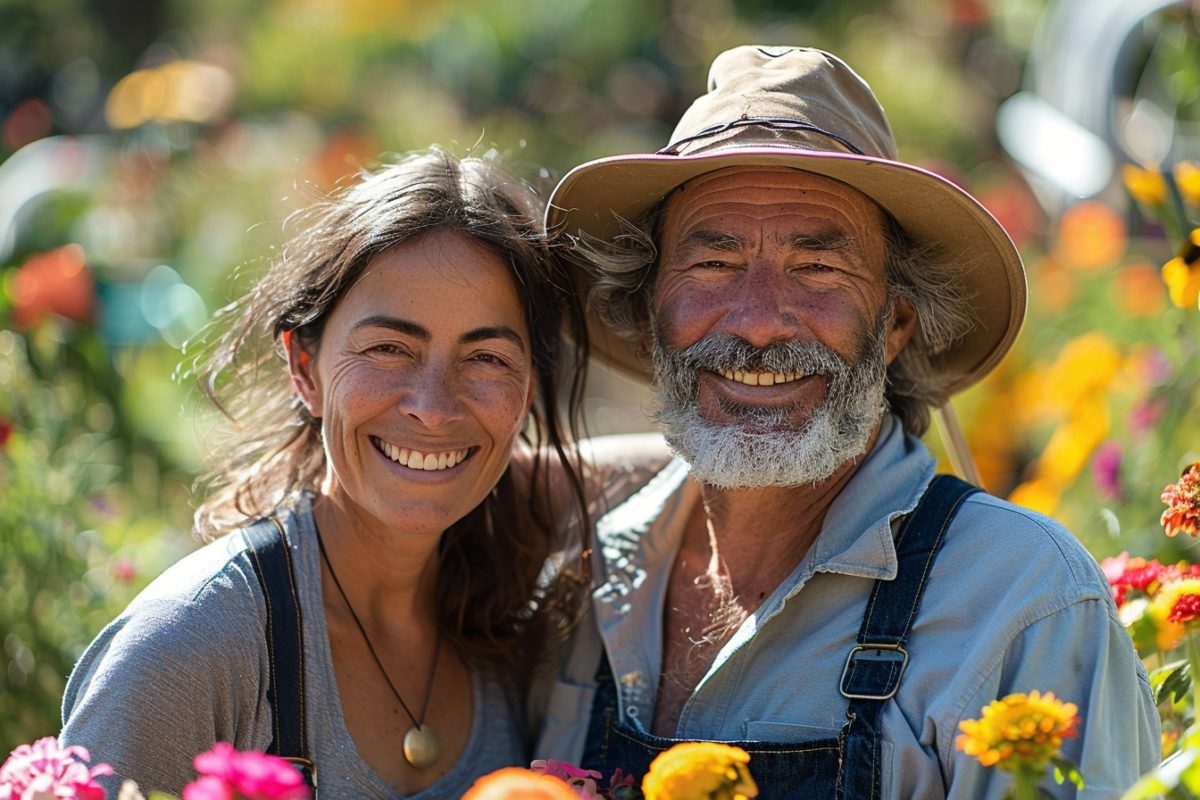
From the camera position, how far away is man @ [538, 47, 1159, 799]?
7.22 feet

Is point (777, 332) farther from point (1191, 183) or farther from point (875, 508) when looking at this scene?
point (1191, 183)

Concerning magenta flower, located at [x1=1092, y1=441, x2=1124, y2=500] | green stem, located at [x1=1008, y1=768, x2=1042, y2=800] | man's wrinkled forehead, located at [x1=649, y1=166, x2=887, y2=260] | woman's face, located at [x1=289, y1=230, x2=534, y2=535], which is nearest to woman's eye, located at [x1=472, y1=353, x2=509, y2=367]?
woman's face, located at [x1=289, y1=230, x2=534, y2=535]

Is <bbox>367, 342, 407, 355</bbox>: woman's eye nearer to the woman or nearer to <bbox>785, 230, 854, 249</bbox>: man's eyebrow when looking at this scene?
the woman

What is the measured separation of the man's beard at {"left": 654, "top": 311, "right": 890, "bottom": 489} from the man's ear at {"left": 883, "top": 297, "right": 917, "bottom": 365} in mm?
161

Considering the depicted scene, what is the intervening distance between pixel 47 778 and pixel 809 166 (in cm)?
164

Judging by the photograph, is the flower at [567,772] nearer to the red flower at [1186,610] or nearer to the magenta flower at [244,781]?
the magenta flower at [244,781]

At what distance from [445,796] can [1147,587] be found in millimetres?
1331

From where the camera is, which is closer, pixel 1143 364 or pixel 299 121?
pixel 1143 364

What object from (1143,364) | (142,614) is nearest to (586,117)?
(1143,364)

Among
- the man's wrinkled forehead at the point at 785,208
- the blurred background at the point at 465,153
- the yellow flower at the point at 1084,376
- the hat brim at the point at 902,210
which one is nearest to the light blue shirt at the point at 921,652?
the hat brim at the point at 902,210

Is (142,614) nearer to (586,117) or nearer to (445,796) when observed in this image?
(445,796)

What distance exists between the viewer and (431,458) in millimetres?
2516

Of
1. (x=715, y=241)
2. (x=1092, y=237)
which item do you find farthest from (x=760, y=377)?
(x=1092, y=237)

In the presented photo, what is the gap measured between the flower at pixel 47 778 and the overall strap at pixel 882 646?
118cm
